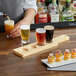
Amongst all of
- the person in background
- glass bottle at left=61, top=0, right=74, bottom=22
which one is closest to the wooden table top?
the person in background

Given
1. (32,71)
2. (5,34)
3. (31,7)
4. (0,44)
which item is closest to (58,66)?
(32,71)

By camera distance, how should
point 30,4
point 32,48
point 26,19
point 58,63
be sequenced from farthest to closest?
point 30,4 → point 26,19 → point 32,48 → point 58,63

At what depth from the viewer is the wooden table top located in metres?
1.45

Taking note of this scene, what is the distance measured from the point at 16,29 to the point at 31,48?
0.37m

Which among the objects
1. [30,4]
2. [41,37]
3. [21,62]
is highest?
[30,4]

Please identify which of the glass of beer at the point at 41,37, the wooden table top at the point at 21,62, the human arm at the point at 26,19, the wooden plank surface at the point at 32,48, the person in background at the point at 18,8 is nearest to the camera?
the wooden table top at the point at 21,62

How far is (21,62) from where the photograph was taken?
62.8 inches

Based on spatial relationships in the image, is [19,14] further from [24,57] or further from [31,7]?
[24,57]

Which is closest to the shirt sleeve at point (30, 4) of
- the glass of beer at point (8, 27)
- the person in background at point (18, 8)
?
the person in background at point (18, 8)

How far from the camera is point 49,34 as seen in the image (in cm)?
183

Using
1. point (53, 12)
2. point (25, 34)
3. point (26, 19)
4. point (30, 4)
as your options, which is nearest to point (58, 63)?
point (25, 34)

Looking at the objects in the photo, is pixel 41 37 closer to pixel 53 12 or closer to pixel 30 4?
pixel 30 4

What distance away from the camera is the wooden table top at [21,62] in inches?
57.2

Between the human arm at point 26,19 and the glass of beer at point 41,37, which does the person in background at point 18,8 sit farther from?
the glass of beer at point 41,37
